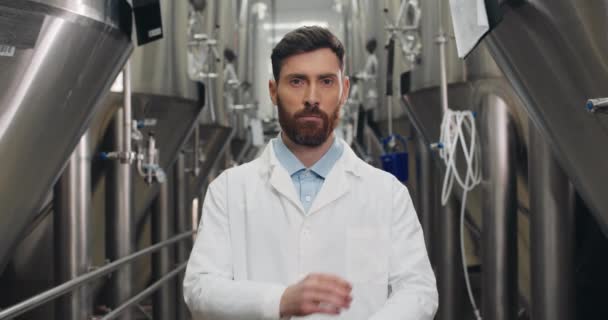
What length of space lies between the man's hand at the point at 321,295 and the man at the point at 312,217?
0.41 ft

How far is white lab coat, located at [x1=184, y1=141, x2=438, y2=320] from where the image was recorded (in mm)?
942

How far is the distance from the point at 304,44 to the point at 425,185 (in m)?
2.59

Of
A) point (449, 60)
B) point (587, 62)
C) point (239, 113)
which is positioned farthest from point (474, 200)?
point (239, 113)

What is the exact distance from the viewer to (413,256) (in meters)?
0.95

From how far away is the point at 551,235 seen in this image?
69.1 inches

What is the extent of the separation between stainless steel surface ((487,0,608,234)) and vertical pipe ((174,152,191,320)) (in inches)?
97.2

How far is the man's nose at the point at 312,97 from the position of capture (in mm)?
918

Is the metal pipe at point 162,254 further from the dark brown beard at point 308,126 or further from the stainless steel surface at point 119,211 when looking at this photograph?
the dark brown beard at point 308,126

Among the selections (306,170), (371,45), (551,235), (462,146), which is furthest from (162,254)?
(371,45)

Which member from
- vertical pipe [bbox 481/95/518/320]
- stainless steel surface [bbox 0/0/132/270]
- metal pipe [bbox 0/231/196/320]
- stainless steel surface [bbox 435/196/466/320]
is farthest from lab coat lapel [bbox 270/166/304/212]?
stainless steel surface [bbox 435/196/466/320]

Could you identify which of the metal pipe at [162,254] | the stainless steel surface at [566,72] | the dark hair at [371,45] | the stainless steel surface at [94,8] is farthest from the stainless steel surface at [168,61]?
the dark hair at [371,45]

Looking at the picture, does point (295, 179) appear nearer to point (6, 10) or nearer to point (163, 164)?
point (6, 10)

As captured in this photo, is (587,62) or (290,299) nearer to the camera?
(290,299)

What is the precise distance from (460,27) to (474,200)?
139 centimetres
